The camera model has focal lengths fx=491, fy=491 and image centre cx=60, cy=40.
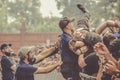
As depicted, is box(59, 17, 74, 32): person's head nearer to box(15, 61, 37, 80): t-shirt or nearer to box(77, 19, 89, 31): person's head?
box(77, 19, 89, 31): person's head

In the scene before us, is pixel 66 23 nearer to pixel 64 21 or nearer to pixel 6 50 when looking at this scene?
pixel 64 21

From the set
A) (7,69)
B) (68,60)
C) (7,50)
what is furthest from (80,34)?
(7,50)

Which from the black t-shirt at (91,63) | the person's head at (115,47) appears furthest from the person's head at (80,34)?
the person's head at (115,47)

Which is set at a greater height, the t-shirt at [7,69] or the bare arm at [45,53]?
the bare arm at [45,53]

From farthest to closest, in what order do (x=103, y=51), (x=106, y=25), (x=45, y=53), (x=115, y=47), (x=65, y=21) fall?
(x=65, y=21) → (x=45, y=53) → (x=106, y=25) → (x=115, y=47) → (x=103, y=51)

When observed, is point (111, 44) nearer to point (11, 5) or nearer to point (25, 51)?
point (25, 51)

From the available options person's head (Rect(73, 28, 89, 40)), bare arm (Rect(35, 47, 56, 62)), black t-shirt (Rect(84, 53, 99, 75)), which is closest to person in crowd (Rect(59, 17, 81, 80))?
bare arm (Rect(35, 47, 56, 62))

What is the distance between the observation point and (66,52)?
891 cm

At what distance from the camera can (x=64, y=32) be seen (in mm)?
9078

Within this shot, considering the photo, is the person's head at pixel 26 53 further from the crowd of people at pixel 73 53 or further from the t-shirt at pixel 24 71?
the t-shirt at pixel 24 71

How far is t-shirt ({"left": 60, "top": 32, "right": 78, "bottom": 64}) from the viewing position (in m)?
8.85

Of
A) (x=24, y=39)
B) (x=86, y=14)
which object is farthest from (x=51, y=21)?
(x=86, y=14)

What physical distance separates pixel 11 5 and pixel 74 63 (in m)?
77.5

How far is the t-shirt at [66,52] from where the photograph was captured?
8852 millimetres
